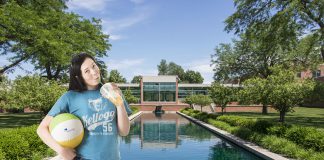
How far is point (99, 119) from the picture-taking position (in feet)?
10.4

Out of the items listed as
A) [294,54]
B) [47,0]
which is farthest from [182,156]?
[294,54]

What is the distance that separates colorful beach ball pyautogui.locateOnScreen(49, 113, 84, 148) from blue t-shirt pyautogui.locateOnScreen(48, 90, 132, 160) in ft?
0.25

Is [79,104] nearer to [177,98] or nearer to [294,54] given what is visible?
[294,54]

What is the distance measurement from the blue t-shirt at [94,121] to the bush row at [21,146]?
7.80m

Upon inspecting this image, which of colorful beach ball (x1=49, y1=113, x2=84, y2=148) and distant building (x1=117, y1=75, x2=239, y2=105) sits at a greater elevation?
distant building (x1=117, y1=75, x2=239, y2=105)

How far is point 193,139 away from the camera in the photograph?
70.8 ft

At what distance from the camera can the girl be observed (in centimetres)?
317

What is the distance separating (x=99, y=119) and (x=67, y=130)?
30cm

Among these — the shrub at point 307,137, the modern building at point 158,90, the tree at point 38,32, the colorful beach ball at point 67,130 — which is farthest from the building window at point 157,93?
the colorful beach ball at point 67,130

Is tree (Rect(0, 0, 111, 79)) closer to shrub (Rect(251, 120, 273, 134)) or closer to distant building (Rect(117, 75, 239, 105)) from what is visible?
shrub (Rect(251, 120, 273, 134))

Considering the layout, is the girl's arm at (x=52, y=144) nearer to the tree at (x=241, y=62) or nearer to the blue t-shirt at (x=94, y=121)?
the blue t-shirt at (x=94, y=121)

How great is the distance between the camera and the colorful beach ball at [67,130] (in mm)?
3043

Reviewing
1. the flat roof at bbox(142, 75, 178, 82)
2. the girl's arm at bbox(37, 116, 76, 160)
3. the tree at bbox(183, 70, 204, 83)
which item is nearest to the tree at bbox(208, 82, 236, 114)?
the girl's arm at bbox(37, 116, 76, 160)

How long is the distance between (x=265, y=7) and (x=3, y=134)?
60.9 ft
